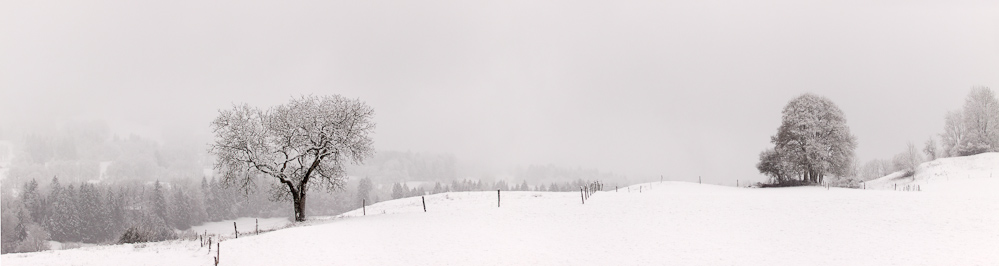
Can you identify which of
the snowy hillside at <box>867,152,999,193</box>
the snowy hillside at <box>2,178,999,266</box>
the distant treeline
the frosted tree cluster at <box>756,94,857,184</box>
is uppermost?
the frosted tree cluster at <box>756,94,857,184</box>

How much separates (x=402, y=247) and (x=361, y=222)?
415 inches

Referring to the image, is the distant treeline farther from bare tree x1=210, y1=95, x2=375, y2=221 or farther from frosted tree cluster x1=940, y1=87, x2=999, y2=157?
frosted tree cluster x1=940, y1=87, x2=999, y2=157

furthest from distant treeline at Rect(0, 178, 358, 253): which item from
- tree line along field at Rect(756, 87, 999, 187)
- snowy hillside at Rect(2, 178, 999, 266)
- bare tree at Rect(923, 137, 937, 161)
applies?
bare tree at Rect(923, 137, 937, 161)

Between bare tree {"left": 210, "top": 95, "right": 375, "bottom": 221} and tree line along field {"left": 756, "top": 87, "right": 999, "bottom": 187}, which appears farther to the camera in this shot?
tree line along field {"left": 756, "top": 87, "right": 999, "bottom": 187}

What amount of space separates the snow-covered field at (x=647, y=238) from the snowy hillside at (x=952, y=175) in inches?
803

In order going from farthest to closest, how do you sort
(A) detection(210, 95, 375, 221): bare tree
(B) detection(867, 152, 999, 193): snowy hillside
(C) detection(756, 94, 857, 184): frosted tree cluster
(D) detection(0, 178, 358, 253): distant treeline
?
(D) detection(0, 178, 358, 253): distant treeline, (C) detection(756, 94, 857, 184): frosted tree cluster, (B) detection(867, 152, 999, 193): snowy hillside, (A) detection(210, 95, 375, 221): bare tree

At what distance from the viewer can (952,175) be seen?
60594 millimetres

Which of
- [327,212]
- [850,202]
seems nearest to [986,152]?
[850,202]

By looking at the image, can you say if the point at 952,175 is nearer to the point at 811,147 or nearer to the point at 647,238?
the point at 811,147

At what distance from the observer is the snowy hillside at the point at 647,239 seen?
2512 cm

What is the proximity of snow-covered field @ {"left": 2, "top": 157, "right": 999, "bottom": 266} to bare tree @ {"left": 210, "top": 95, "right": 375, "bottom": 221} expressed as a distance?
→ 6898 millimetres

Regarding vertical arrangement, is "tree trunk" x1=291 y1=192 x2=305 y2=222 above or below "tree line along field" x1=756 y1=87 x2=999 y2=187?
below

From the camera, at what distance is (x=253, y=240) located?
30250 millimetres

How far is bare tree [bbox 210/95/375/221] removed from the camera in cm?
4006
